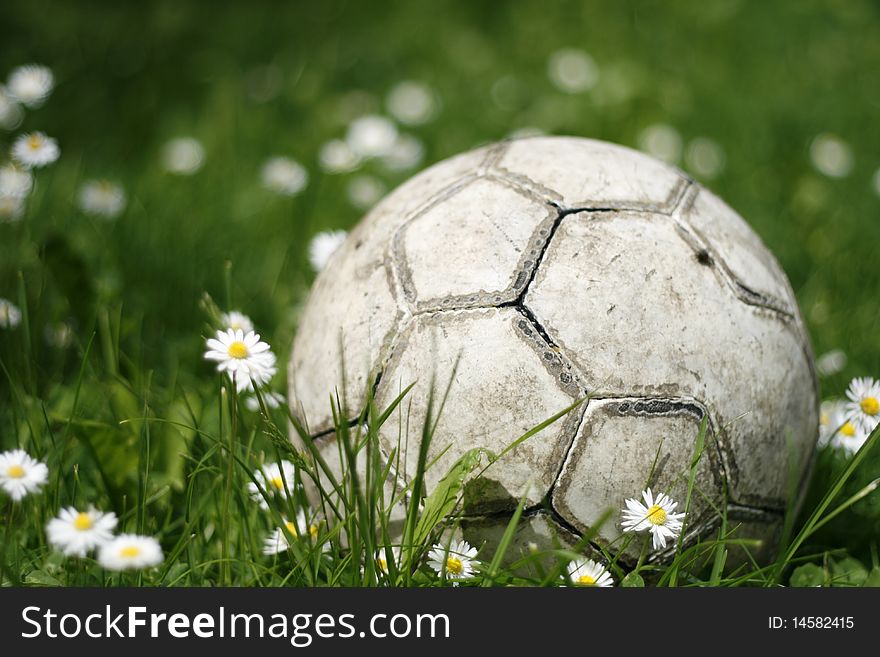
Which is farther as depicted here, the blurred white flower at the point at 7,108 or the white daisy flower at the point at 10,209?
the white daisy flower at the point at 10,209

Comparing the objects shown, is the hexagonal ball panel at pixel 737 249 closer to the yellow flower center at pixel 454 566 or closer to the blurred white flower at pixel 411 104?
the yellow flower center at pixel 454 566

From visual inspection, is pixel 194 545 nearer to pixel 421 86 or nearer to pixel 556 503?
pixel 556 503

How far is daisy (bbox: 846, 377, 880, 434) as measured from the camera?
101 inches

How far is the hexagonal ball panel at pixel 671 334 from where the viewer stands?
2.25 metres

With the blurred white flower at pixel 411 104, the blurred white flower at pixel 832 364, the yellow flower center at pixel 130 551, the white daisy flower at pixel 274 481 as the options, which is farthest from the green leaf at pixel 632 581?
the blurred white flower at pixel 411 104

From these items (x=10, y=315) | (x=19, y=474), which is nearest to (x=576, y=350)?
(x=19, y=474)

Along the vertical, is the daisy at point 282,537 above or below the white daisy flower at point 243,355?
below

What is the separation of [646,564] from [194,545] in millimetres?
1218

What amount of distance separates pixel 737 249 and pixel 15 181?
2.50 metres

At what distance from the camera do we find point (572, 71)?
19.3 ft

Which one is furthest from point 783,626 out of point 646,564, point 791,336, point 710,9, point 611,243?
point 710,9

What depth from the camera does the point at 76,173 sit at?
14.9ft

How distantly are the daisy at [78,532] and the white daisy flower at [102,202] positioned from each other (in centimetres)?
231

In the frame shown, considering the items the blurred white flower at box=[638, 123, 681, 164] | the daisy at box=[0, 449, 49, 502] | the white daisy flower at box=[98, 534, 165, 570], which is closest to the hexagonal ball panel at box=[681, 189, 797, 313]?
the white daisy flower at box=[98, 534, 165, 570]
